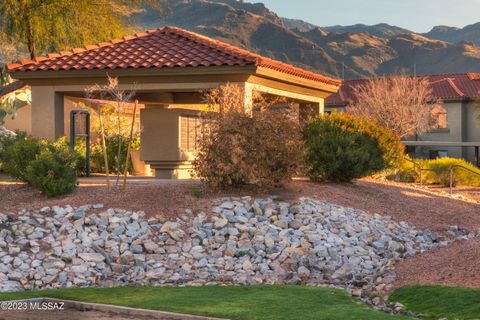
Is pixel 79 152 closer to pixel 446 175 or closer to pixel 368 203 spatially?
pixel 368 203

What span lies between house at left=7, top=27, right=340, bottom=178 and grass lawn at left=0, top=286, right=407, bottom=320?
7.92 m

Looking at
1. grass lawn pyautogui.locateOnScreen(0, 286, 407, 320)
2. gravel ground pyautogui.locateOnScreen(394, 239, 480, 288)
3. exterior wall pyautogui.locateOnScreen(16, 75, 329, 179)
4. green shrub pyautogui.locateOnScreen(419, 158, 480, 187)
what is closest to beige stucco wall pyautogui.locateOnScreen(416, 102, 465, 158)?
green shrub pyautogui.locateOnScreen(419, 158, 480, 187)

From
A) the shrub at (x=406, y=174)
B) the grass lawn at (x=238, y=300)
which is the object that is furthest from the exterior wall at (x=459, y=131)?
the grass lawn at (x=238, y=300)

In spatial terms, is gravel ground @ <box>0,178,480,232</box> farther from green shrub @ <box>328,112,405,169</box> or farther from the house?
the house

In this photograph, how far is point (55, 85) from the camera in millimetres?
21625

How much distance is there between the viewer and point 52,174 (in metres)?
17.4

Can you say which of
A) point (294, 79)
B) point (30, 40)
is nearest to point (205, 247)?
point (294, 79)

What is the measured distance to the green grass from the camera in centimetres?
1062

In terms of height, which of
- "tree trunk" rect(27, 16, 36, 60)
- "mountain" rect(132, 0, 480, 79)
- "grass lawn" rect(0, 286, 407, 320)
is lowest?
"grass lawn" rect(0, 286, 407, 320)

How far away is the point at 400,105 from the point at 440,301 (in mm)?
37449

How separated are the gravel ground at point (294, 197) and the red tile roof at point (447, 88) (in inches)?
1152

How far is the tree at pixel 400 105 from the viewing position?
47156 millimetres

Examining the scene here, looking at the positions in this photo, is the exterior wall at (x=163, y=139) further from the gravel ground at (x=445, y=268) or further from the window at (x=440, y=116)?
the window at (x=440, y=116)

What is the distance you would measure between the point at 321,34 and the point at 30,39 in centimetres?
13328
